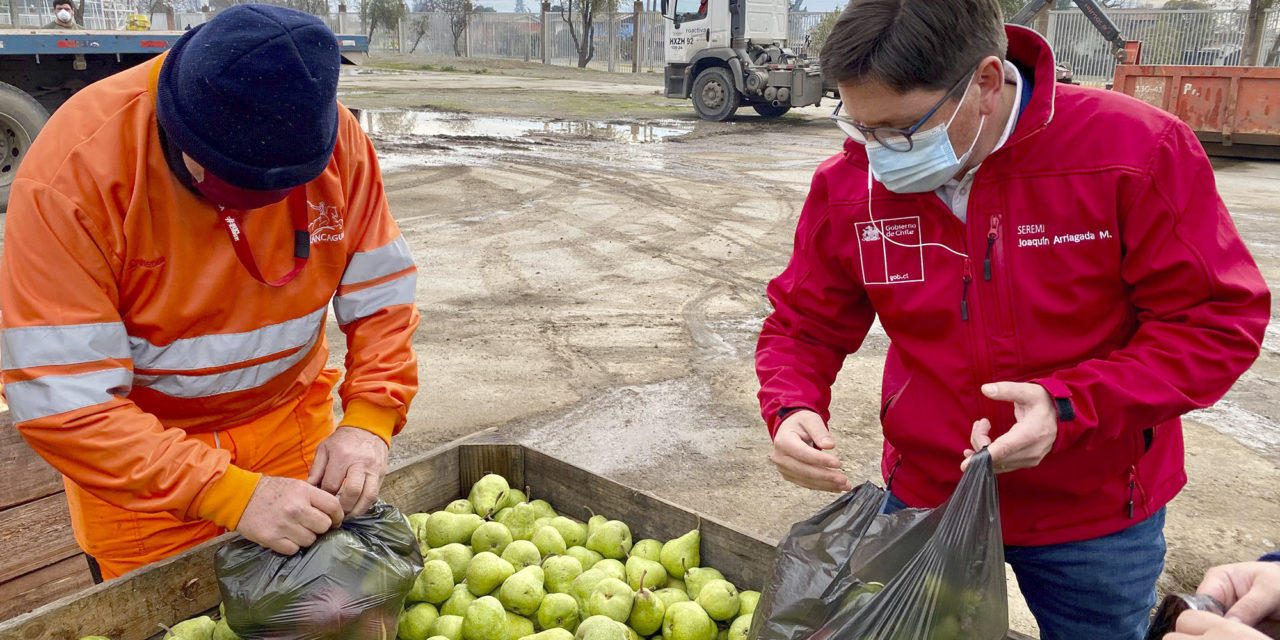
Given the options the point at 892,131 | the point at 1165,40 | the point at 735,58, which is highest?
the point at 1165,40

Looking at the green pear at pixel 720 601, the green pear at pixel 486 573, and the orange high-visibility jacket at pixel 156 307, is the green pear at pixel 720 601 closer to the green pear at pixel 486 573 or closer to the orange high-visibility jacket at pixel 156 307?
the green pear at pixel 486 573

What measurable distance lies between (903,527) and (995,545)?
0.56ft

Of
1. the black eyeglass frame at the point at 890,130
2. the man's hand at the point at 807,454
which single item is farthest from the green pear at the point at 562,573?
the black eyeglass frame at the point at 890,130

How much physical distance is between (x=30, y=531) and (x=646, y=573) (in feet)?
6.08

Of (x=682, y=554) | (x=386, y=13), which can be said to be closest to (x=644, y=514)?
(x=682, y=554)

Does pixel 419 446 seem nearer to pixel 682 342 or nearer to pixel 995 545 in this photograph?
pixel 682 342

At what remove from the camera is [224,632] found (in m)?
2.15

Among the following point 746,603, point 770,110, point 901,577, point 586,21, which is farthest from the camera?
point 586,21

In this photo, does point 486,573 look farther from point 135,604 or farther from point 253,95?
point 253,95

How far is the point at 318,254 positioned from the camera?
2.24m

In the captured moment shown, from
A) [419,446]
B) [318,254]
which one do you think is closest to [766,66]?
[419,446]

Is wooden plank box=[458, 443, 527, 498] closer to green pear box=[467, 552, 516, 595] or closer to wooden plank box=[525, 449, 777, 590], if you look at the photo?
wooden plank box=[525, 449, 777, 590]

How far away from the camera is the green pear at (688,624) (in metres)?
2.26

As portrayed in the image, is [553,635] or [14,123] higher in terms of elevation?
[14,123]
